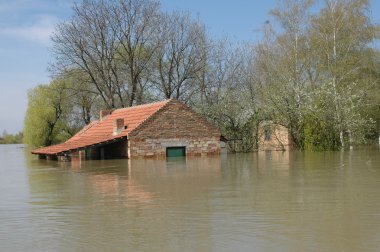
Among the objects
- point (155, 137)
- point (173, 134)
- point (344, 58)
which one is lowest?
point (155, 137)

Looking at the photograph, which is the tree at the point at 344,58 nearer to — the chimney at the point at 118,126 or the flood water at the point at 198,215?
the chimney at the point at 118,126

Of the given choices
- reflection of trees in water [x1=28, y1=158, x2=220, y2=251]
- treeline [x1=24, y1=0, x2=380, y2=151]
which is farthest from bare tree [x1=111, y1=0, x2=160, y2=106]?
reflection of trees in water [x1=28, y1=158, x2=220, y2=251]

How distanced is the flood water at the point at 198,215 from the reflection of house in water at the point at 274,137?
850 inches

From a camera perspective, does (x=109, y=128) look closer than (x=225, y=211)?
No

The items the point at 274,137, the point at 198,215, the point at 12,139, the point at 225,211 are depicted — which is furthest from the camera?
the point at 12,139

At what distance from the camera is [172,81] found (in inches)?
1781

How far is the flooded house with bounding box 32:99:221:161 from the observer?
29.4m

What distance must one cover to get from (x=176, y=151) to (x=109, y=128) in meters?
5.61

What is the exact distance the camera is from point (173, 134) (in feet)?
99.8

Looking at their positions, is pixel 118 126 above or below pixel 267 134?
above

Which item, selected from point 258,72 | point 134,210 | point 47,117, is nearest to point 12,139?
point 47,117

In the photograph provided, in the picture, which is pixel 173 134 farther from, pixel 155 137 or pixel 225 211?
pixel 225 211

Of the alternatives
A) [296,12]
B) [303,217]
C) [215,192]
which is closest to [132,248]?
[303,217]

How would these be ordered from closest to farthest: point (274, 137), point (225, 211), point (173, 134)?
point (225, 211) < point (173, 134) < point (274, 137)
